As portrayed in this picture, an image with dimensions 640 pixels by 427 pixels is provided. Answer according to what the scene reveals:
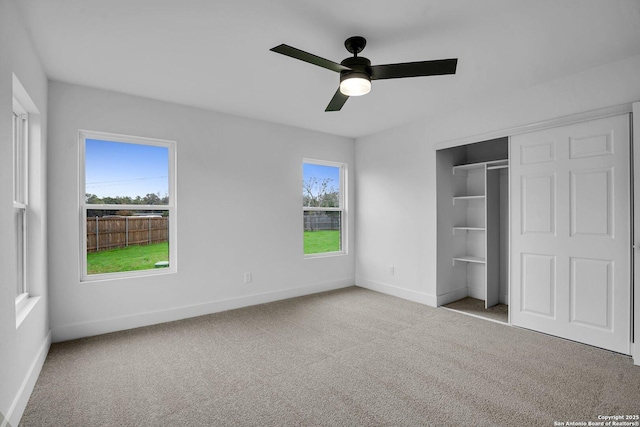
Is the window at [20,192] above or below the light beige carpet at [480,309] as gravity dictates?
above

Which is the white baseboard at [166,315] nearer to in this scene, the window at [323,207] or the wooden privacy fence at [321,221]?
the window at [323,207]

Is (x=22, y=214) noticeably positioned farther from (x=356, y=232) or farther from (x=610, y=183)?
(x=610, y=183)

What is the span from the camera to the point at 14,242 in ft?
7.02

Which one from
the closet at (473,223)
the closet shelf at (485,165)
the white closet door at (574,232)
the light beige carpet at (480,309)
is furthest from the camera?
the closet at (473,223)

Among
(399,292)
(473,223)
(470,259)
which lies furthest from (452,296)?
(473,223)

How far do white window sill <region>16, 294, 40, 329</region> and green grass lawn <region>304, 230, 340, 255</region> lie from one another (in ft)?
10.6

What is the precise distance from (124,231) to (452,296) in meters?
4.28

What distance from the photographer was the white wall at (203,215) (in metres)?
3.24

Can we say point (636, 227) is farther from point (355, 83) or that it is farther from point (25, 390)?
point (25, 390)

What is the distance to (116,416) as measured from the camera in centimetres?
206

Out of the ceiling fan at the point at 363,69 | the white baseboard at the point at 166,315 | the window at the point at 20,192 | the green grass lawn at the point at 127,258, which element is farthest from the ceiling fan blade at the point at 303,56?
the white baseboard at the point at 166,315

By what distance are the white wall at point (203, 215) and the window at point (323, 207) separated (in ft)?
0.55

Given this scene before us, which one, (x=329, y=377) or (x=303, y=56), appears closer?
(x=303, y=56)

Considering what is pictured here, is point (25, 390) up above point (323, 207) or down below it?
below
